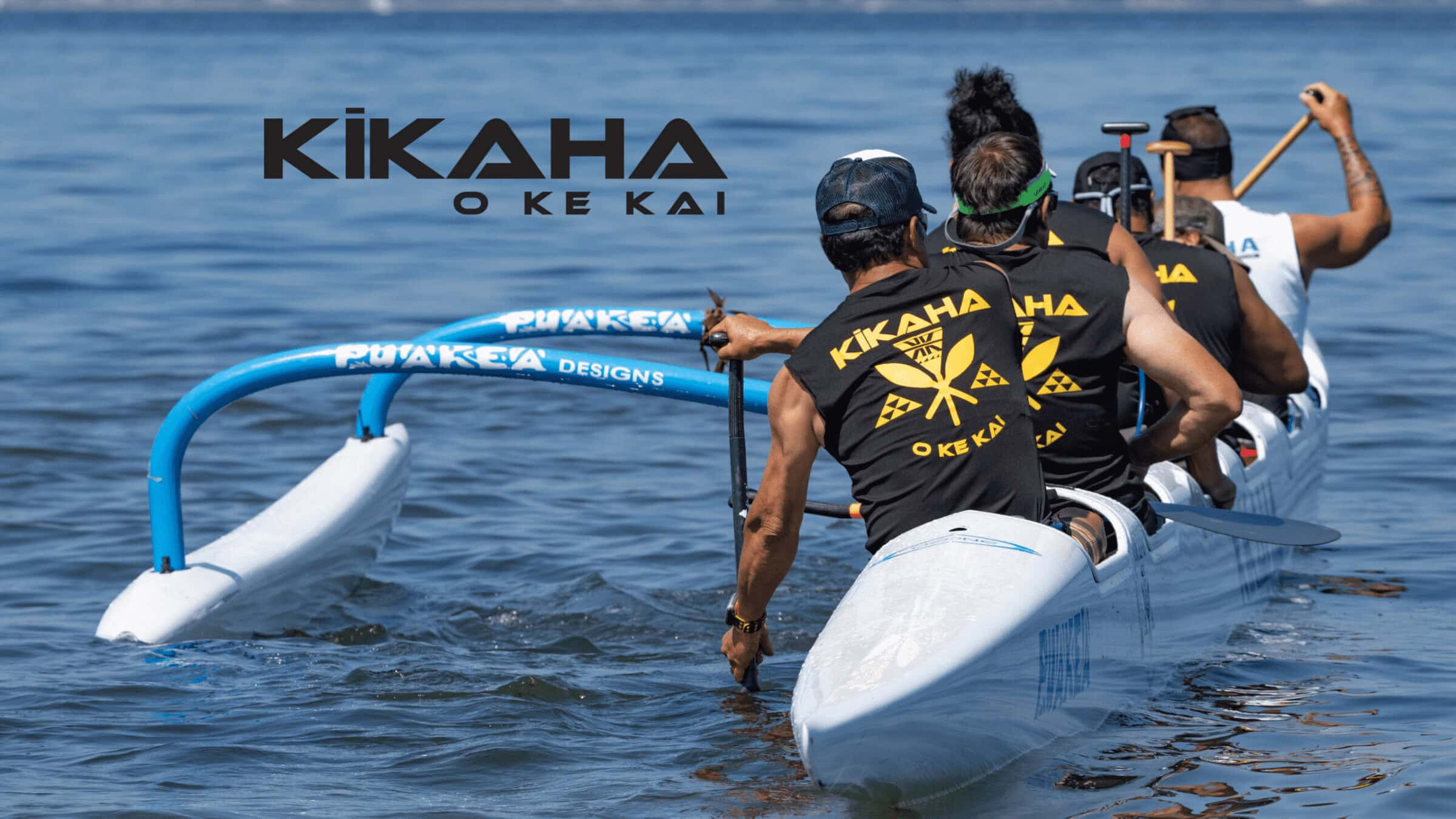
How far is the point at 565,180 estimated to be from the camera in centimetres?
2375

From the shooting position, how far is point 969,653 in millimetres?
3549

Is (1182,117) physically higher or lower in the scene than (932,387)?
higher

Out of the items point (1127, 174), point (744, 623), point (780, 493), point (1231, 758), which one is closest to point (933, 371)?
point (780, 493)

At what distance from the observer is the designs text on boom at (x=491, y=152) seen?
24109mm

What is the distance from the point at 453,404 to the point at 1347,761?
7017mm

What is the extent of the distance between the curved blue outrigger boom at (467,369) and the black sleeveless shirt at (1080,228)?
95 centimetres

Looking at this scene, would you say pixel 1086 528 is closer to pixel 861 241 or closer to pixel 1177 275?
pixel 861 241

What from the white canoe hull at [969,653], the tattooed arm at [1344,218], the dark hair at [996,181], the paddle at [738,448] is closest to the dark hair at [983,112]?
the dark hair at [996,181]

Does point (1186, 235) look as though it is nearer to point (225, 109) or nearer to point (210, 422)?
point (210, 422)

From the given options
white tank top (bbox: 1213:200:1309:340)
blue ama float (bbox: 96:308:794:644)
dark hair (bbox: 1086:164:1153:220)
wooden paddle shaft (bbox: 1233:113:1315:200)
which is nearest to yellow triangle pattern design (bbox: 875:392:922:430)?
blue ama float (bbox: 96:308:794:644)

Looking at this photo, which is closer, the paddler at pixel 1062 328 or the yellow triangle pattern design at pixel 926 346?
the yellow triangle pattern design at pixel 926 346

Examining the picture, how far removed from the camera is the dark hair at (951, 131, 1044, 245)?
4.28m

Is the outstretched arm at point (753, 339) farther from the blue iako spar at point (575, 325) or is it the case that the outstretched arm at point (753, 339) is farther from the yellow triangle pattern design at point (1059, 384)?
the blue iako spar at point (575, 325)

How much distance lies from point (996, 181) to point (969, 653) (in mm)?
1336
